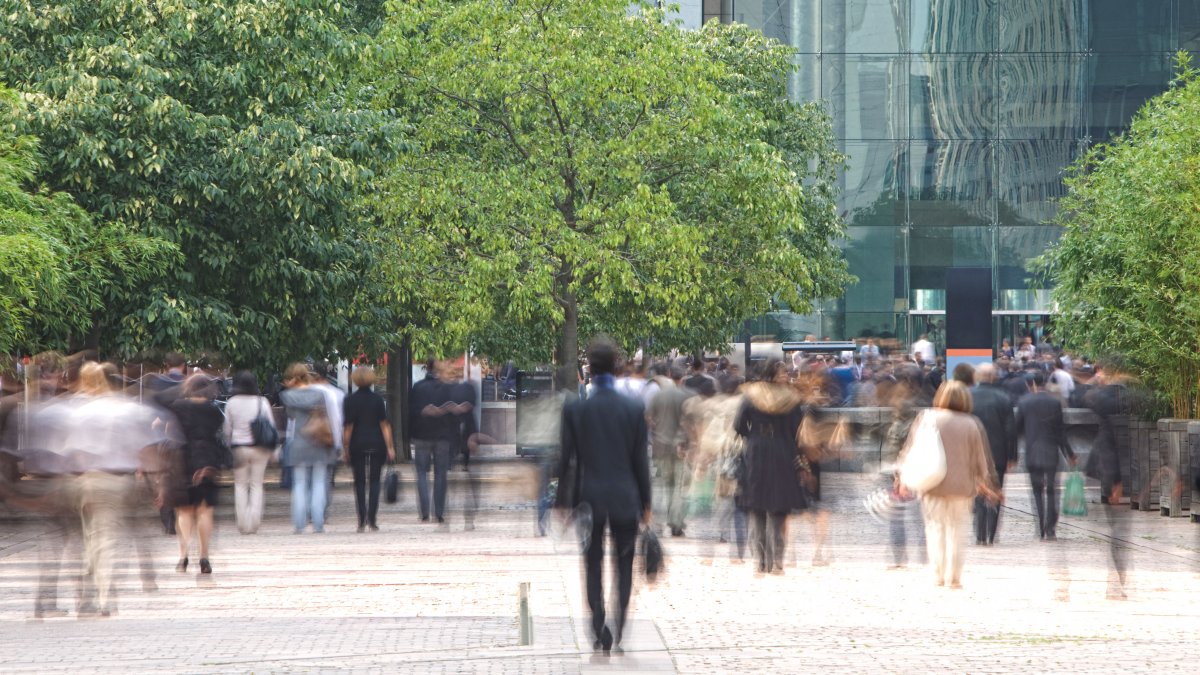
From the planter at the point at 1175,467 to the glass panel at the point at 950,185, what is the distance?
962 inches

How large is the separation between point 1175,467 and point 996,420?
4696 millimetres

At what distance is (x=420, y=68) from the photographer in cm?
2700

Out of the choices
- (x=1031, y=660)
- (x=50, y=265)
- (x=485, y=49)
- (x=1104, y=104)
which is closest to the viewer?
(x=1031, y=660)

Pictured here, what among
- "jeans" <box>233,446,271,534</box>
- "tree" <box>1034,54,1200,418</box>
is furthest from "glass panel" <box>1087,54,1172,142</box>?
"jeans" <box>233,446,271,534</box>

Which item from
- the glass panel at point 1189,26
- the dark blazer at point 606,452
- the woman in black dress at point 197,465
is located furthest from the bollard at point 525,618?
the glass panel at point 1189,26

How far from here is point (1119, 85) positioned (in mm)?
45031

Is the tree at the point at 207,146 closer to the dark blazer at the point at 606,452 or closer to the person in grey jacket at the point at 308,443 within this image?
the person in grey jacket at the point at 308,443

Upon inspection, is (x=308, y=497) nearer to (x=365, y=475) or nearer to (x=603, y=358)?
(x=365, y=475)

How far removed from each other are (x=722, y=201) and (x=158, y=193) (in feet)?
33.5

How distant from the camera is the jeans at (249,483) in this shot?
58.9 ft

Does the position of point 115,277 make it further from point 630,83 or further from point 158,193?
point 630,83

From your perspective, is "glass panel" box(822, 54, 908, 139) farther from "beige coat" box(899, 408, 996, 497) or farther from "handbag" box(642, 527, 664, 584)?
"handbag" box(642, 527, 664, 584)

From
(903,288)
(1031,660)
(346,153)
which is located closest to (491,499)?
(346,153)

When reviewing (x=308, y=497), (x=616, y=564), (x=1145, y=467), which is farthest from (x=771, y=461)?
(x=1145, y=467)
